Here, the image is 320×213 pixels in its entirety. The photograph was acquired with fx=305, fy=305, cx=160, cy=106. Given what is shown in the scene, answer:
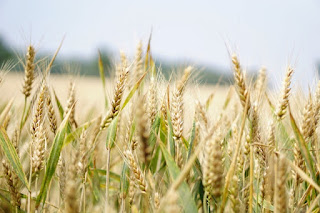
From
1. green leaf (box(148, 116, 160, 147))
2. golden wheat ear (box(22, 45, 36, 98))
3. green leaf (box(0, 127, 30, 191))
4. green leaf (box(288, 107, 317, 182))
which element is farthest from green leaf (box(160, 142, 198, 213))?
golden wheat ear (box(22, 45, 36, 98))

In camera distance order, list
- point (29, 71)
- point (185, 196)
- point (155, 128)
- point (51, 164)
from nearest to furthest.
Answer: point (185, 196) → point (51, 164) → point (155, 128) → point (29, 71)

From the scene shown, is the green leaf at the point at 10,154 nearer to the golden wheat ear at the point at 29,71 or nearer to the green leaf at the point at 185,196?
the golden wheat ear at the point at 29,71

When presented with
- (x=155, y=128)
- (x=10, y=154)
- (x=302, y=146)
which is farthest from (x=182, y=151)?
(x=10, y=154)

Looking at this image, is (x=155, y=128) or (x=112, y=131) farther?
(x=155, y=128)

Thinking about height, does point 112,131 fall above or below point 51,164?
above

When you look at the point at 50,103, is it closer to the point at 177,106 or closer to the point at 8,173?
the point at 8,173

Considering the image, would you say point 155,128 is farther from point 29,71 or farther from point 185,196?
point 29,71

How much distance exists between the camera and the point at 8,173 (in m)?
1.40

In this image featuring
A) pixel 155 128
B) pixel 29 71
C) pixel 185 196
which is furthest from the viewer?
pixel 29 71

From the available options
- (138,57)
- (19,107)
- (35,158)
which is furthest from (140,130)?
(19,107)

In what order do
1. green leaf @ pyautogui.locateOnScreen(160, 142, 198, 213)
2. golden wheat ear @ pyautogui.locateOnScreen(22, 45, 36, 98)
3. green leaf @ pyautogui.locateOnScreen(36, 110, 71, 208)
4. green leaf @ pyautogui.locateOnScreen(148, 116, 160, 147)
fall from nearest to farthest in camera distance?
green leaf @ pyautogui.locateOnScreen(160, 142, 198, 213), green leaf @ pyautogui.locateOnScreen(36, 110, 71, 208), green leaf @ pyautogui.locateOnScreen(148, 116, 160, 147), golden wheat ear @ pyautogui.locateOnScreen(22, 45, 36, 98)

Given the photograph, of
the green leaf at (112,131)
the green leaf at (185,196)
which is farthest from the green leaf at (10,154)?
the green leaf at (185,196)

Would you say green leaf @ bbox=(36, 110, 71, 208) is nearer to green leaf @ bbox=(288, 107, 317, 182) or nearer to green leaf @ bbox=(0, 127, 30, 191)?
green leaf @ bbox=(0, 127, 30, 191)

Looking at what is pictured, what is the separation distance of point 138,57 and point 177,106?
32.4 inches
